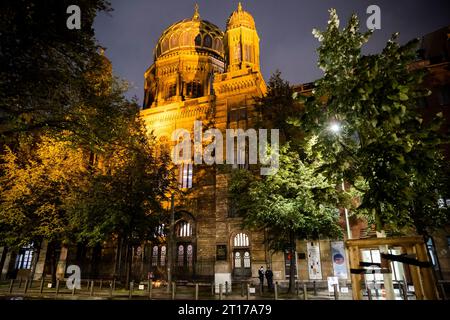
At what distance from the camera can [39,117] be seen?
12.7m

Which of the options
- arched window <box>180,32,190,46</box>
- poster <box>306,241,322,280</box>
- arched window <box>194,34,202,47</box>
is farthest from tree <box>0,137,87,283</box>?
arched window <box>194,34,202,47</box>

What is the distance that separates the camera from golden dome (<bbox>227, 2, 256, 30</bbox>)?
109 feet

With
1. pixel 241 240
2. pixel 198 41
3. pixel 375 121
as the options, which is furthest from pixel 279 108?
pixel 198 41

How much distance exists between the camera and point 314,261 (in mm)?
23938

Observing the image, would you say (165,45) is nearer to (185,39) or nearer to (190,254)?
(185,39)

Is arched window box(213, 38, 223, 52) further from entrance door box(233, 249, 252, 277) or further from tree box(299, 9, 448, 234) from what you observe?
tree box(299, 9, 448, 234)

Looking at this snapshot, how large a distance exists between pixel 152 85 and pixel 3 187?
80.4 ft

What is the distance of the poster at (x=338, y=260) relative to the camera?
23.1m

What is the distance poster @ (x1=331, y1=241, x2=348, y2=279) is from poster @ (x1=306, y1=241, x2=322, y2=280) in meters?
1.14

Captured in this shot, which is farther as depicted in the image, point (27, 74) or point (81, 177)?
point (81, 177)

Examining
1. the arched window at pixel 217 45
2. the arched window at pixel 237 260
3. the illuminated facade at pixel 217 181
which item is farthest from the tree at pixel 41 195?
the arched window at pixel 217 45

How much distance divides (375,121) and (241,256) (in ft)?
72.6
